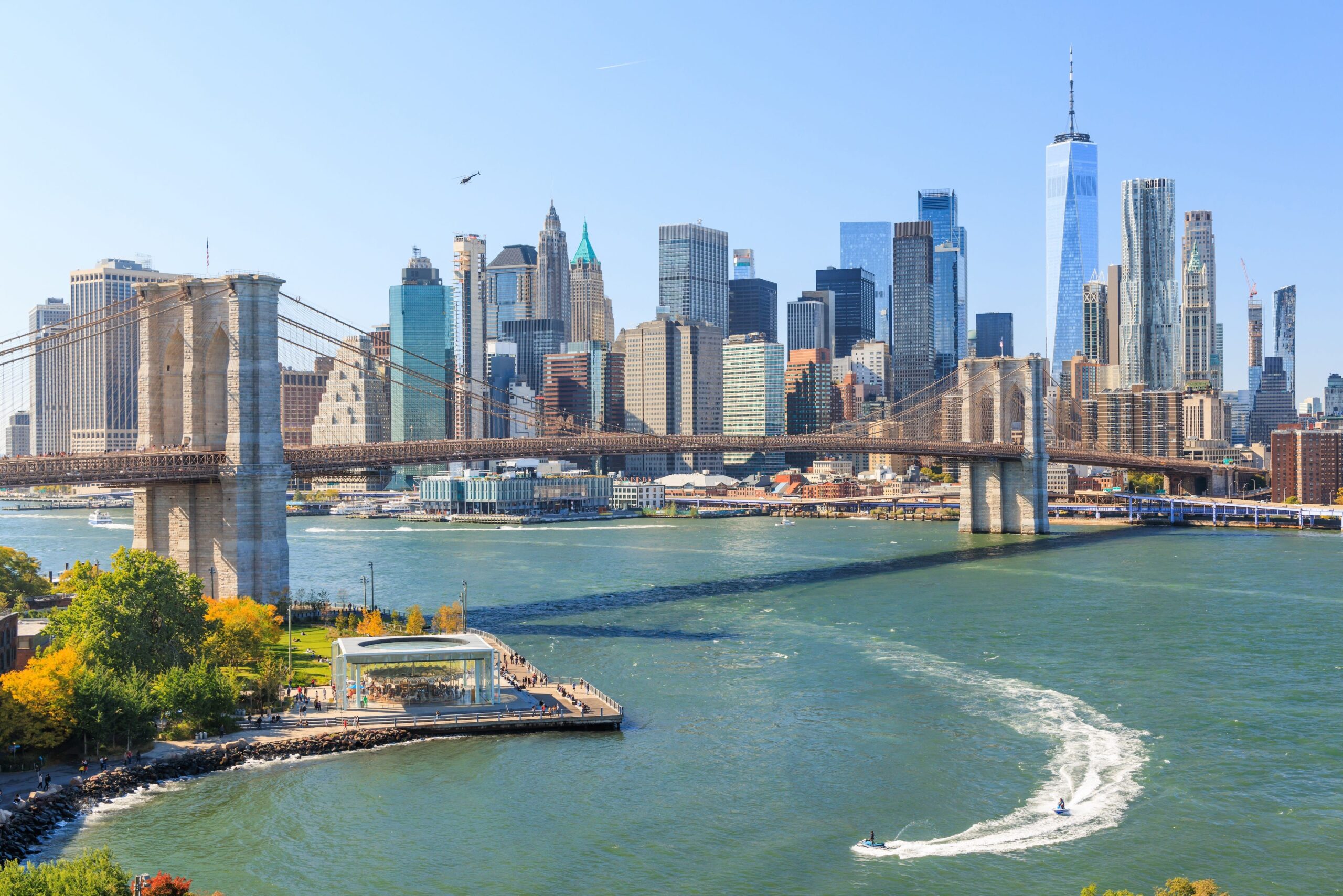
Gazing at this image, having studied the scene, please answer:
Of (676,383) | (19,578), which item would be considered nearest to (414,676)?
(19,578)

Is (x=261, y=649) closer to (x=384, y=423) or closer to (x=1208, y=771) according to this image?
(x=1208, y=771)

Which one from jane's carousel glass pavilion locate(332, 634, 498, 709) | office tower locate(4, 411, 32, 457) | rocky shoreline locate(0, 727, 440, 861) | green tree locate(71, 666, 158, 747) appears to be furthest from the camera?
office tower locate(4, 411, 32, 457)

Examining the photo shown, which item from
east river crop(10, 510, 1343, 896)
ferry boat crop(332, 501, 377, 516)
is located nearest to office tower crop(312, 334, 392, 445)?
ferry boat crop(332, 501, 377, 516)

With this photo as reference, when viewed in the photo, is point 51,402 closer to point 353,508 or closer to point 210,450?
point 353,508

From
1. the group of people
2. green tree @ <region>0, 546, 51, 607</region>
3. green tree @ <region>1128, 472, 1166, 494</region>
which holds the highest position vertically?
green tree @ <region>1128, 472, 1166, 494</region>

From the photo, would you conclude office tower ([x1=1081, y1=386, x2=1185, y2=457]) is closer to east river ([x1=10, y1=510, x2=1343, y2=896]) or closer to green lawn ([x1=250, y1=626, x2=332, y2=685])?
east river ([x1=10, y1=510, x2=1343, y2=896])

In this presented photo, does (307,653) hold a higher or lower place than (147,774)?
higher
